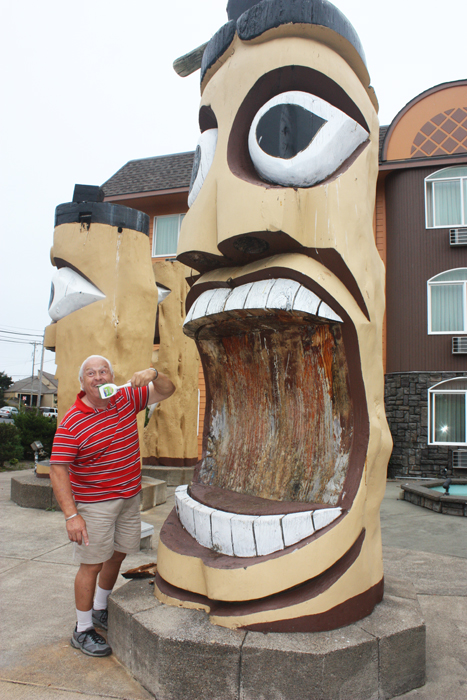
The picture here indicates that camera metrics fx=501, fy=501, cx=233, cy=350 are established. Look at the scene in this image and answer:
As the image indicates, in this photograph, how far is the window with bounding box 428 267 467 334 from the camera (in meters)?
10.3

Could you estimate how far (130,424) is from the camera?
103 inches

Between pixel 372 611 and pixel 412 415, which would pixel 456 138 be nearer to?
pixel 412 415

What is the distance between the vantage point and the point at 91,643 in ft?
7.56

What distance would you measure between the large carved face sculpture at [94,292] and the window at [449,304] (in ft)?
24.4

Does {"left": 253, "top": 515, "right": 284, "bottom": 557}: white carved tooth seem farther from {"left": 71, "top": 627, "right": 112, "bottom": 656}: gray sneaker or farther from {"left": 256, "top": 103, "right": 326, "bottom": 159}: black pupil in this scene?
{"left": 256, "top": 103, "right": 326, "bottom": 159}: black pupil

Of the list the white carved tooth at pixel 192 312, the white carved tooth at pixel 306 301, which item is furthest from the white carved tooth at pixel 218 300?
the white carved tooth at pixel 306 301

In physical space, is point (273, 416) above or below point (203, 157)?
below

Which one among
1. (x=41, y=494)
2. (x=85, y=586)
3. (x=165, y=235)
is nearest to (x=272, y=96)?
(x=85, y=586)

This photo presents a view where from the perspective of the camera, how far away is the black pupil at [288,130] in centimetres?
210

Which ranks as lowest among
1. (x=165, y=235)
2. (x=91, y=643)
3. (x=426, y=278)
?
(x=91, y=643)

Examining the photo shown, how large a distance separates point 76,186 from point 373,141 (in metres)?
3.48

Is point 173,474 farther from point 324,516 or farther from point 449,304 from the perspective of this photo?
point 449,304

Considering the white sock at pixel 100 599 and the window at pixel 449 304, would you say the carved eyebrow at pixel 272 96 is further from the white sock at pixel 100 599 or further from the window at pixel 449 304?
the window at pixel 449 304

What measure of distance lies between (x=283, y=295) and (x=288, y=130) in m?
0.71
